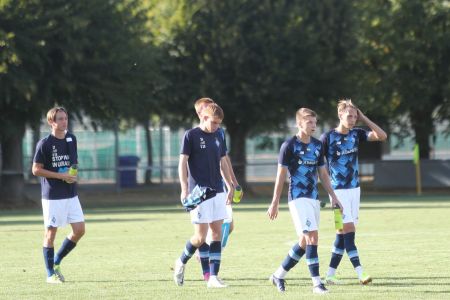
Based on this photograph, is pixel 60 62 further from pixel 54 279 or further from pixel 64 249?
pixel 54 279

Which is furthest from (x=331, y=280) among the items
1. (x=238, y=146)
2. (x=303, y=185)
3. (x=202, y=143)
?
(x=238, y=146)

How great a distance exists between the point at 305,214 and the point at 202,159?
1367mm

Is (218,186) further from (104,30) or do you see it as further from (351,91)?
(351,91)

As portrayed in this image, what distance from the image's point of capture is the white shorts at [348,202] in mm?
12242

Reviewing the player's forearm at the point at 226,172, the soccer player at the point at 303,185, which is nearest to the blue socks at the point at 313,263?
the soccer player at the point at 303,185

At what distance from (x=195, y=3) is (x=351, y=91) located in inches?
250

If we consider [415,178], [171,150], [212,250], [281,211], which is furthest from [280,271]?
[171,150]

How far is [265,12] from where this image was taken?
37219 mm

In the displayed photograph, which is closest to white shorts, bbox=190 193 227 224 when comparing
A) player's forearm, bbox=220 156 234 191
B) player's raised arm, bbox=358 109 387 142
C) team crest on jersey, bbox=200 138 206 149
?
player's forearm, bbox=220 156 234 191

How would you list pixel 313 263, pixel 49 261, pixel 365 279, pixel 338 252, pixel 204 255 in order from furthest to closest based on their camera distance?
pixel 49 261
pixel 204 255
pixel 338 252
pixel 365 279
pixel 313 263

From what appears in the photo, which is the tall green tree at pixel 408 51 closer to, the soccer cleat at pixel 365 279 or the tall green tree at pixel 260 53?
the tall green tree at pixel 260 53

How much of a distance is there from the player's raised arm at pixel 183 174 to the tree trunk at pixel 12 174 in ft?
76.2

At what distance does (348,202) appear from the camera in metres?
12.2

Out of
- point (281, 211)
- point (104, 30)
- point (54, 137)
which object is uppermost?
point (104, 30)
